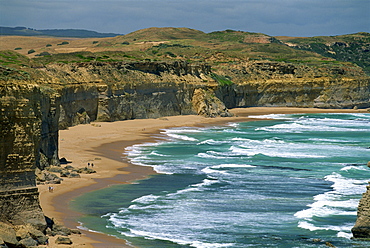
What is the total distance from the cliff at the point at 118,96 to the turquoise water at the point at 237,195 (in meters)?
4.69

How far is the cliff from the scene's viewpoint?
23.3 m

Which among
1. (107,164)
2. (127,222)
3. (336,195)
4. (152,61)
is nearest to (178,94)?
(152,61)

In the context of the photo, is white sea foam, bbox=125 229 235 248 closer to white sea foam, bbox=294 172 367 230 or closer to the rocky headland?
the rocky headland

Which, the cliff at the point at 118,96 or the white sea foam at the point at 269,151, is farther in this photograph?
the white sea foam at the point at 269,151

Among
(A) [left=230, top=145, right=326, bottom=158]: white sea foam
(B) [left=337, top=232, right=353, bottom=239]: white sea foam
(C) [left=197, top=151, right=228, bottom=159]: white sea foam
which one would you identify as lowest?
(B) [left=337, top=232, right=353, bottom=239]: white sea foam

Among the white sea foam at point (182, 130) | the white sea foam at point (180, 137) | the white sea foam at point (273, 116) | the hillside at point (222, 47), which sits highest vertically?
the hillside at point (222, 47)

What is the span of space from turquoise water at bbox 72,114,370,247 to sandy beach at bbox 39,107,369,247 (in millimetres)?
913

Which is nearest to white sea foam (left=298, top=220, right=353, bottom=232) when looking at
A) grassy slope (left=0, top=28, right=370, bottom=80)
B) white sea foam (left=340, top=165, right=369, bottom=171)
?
white sea foam (left=340, top=165, right=369, bottom=171)

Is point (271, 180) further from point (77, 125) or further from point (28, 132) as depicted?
point (77, 125)

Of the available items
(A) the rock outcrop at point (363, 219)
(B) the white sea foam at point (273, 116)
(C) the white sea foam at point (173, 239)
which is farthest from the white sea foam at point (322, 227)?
(B) the white sea foam at point (273, 116)

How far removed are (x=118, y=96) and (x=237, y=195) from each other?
125 feet

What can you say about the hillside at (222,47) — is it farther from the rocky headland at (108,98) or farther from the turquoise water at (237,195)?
the turquoise water at (237,195)

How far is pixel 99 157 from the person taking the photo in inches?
1784

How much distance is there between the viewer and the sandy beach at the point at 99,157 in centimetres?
2741
